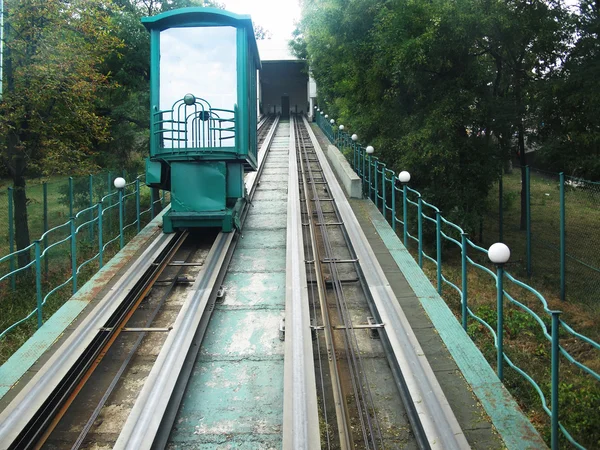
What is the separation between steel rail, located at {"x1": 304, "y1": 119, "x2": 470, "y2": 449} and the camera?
4.29 meters

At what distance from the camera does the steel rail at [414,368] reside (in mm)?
4289

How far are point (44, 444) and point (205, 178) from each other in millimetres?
5817

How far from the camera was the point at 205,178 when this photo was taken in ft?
31.9

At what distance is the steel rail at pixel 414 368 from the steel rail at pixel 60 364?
119 inches

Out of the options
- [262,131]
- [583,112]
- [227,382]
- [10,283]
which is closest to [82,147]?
[10,283]

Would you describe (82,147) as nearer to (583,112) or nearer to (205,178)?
(205,178)

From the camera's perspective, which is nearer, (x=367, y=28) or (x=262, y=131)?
(x=367, y=28)

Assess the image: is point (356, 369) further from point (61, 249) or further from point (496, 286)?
point (61, 249)

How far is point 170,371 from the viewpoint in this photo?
5.34m

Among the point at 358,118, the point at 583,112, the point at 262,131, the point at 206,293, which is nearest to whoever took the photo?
the point at 206,293

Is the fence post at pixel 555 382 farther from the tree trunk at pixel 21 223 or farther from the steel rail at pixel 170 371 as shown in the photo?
the tree trunk at pixel 21 223

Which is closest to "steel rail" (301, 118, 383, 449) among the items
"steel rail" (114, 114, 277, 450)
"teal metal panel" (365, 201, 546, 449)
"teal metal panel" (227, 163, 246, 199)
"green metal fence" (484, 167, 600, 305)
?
"teal metal panel" (365, 201, 546, 449)

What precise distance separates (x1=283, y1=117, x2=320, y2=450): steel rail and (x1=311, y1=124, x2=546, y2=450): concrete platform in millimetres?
1114

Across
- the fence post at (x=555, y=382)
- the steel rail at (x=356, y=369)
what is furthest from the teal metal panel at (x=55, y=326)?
the fence post at (x=555, y=382)
